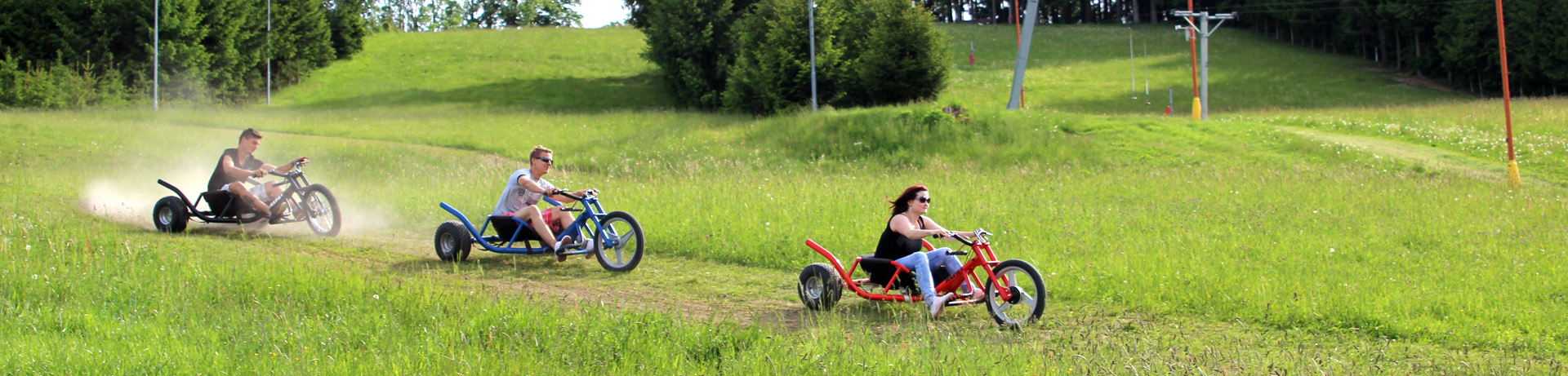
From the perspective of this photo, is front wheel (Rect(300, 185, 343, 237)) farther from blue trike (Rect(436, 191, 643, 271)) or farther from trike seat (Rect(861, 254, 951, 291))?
trike seat (Rect(861, 254, 951, 291))

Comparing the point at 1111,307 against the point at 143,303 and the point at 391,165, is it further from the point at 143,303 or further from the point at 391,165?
the point at 391,165

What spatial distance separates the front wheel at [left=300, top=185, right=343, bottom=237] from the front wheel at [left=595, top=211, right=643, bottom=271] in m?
4.27

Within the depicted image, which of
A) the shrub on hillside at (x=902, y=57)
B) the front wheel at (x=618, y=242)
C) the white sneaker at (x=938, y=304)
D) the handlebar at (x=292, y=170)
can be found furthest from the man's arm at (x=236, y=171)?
the shrub on hillside at (x=902, y=57)

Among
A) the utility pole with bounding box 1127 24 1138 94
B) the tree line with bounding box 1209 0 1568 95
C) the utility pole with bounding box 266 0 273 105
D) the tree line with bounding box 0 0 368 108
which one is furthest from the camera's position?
the utility pole with bounding box 266 0 273 105

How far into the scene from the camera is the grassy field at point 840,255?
582 cm

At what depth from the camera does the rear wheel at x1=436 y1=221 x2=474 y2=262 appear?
33.6 ft

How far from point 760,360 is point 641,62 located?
59815 mm

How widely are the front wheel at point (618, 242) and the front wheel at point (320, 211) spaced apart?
4.27 meters

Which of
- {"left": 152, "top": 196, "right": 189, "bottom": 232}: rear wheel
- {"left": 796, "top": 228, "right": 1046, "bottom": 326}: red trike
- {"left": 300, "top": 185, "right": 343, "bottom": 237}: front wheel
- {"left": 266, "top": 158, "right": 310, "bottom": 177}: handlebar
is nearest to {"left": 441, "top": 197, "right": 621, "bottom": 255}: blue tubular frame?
{"left": 796, "top": 228, "right": 1046, "bottom": 326}: red trike

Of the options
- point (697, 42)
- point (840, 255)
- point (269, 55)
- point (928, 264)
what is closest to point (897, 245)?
point (928, 264)

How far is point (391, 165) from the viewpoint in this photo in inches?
858

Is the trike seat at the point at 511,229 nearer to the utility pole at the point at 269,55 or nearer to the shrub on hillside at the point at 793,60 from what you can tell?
the shrub on hillside at the point at 793,60

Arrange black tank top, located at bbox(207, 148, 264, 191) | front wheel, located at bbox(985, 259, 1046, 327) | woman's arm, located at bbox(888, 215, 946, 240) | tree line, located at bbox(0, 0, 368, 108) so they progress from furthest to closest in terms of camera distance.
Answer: tree line, located at bbox(0, 0, 368, 108), black tank top, located at bbox(207, 148, 264, 191), woman's arm, located at bbox(888, 215, 946, 240), front wheel, located at bbox(985, 259, 1046, 327)

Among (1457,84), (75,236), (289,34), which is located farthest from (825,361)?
(1457,84)
